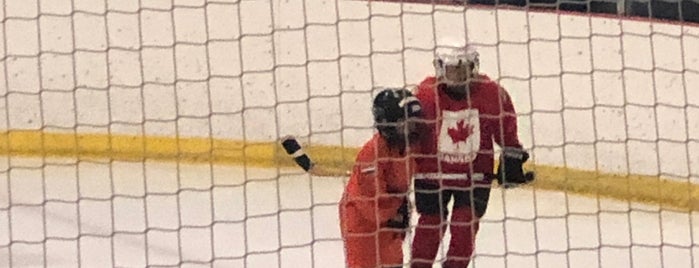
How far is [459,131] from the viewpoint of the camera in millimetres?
2104

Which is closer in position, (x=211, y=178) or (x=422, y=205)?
(x=422, y=205)

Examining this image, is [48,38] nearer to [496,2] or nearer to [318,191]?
[318,191]

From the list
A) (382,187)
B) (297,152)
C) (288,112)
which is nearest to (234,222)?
(288,112)

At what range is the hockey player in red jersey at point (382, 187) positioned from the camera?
6.46 feet

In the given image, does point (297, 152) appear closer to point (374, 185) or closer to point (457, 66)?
point (374, 185)

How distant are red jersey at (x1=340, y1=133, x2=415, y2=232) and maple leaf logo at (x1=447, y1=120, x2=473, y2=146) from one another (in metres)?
0.12

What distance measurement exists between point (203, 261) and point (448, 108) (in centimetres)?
58

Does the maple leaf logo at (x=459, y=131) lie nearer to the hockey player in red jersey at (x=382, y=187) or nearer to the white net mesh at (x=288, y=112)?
the hockey player in red jersey at (x=382, y=187)

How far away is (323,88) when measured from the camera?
278 cm

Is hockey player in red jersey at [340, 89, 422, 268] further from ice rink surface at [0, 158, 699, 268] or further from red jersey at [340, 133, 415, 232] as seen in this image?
ice rink surface at [0, 158, 699, 268]

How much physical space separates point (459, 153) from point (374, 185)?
0.65 feet

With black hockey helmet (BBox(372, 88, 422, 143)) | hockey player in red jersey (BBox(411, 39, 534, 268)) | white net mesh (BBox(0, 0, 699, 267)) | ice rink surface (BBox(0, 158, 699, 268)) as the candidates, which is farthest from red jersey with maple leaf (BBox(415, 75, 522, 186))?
white net mesh (BBox(0, 0, 699, 267))

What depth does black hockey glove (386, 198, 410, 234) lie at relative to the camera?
6.66 feet

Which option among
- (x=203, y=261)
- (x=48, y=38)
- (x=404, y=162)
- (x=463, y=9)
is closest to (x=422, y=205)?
(x=404, y=162)
